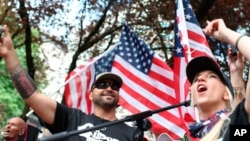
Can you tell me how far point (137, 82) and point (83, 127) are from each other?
3.00 metres

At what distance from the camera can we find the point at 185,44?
6.50 metres

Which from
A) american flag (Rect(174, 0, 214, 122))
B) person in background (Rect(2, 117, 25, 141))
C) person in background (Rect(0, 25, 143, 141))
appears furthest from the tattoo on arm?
american flag (Rect(174, 0, 214, 122))

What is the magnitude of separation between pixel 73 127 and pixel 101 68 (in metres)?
3.57

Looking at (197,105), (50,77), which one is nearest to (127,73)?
(197,105)

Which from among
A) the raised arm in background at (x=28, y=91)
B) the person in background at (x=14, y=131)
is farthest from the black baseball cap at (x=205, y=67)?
the person in background at (x=14, y=131)

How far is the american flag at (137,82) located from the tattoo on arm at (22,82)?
278 centimetres

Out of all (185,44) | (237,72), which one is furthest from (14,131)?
(237,72)

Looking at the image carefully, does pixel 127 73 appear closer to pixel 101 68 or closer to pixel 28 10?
pixel 101 68

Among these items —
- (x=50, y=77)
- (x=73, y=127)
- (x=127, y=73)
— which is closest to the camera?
(x=73, y=127)

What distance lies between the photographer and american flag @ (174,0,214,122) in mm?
6410

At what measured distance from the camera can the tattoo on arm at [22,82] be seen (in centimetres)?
398

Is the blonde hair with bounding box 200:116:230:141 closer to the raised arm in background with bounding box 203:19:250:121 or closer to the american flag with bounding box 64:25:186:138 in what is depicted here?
the raised arm in background with bounding box 203:19:250:121

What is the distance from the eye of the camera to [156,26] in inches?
507

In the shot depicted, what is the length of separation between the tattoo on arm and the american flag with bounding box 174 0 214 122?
2691mm
